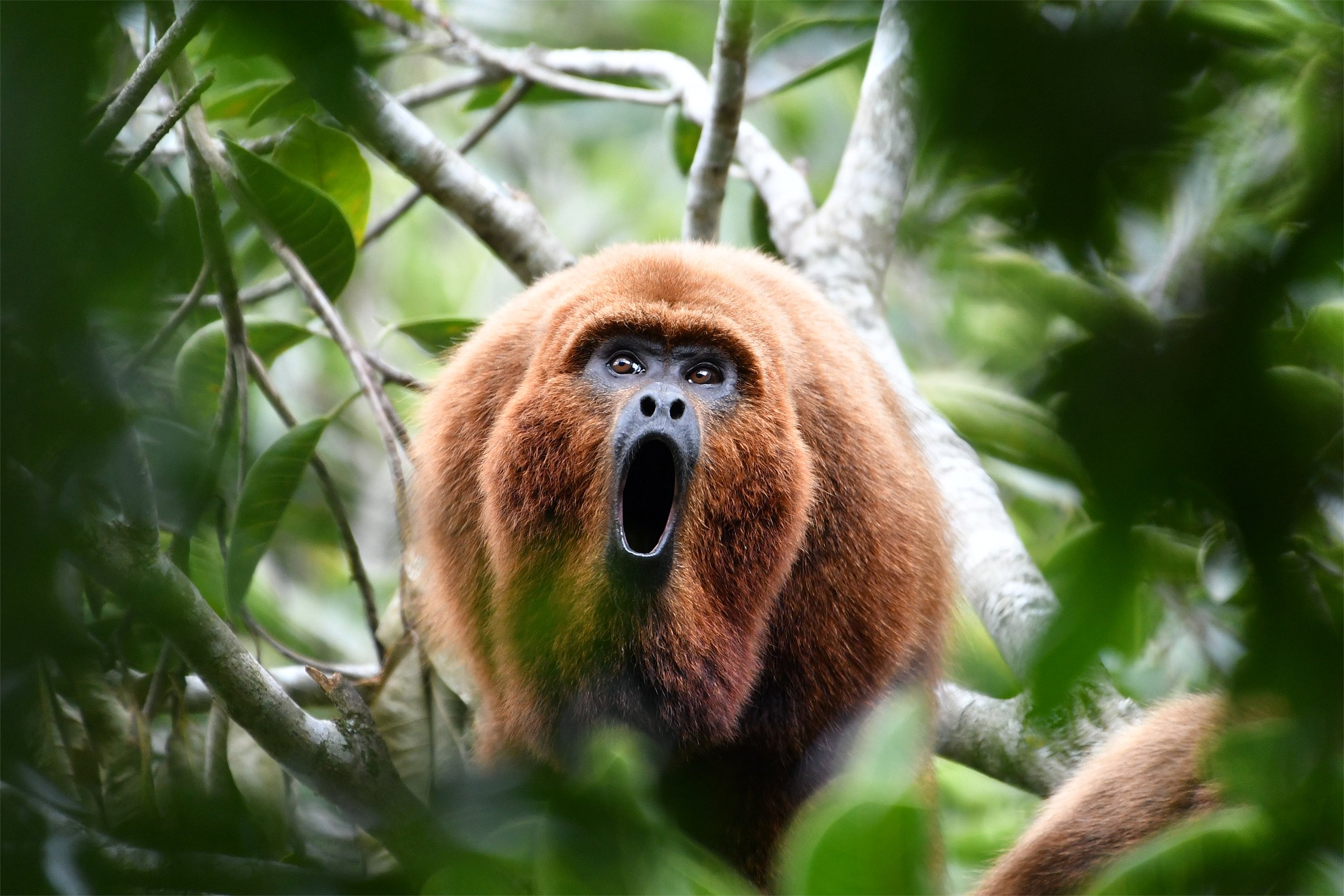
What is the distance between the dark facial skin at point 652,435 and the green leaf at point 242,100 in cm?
185

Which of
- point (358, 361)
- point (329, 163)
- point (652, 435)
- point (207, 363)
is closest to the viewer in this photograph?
point (652, 435)

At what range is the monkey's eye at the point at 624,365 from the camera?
3.12 m

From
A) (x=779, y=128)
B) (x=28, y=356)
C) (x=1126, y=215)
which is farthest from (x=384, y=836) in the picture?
(x=779, y=128)

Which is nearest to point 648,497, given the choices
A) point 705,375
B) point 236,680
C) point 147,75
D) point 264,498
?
point 705,375

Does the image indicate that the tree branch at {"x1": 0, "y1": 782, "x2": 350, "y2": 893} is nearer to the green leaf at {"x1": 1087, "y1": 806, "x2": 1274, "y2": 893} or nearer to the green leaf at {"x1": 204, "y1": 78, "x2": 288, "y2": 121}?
the green leaf at {"x1": 1087, "y1": 806, "x2": 1274, "y2": 893}

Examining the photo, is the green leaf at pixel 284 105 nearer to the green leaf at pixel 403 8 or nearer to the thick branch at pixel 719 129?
the green leaf at pixel 403 8

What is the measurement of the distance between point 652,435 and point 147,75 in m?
1.44

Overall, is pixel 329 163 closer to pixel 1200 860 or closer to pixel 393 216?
pixel 393 216

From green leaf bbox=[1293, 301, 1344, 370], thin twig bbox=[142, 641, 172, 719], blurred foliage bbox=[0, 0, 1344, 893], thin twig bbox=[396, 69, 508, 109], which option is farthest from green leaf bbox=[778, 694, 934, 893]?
thin twig bbox=[396, 69, 508, 109]

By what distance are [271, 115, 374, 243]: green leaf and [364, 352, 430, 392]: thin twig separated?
47cm

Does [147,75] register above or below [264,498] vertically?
above

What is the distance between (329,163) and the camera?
3863mm

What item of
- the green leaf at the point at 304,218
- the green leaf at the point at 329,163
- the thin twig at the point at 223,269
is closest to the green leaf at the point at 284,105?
the green leaf at the point at 329,163

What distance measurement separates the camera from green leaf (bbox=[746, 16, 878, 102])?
3.52 metres
